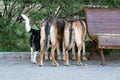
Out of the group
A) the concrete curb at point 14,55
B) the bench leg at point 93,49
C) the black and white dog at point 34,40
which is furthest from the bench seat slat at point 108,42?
the concrete curb at point 14,55

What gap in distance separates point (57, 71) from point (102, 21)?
93.1 inches

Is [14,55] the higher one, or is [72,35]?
[72,35]

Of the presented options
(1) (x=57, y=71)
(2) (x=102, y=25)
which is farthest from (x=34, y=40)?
(2) (x=102, y=25)

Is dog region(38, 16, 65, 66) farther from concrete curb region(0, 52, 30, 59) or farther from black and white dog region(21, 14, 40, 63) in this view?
concrete curb region(0, 52, 30, 59)

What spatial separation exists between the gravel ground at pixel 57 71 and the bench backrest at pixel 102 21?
0.84 m

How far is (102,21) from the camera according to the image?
1034 centimetres

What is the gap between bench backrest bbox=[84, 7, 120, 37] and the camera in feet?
33.3

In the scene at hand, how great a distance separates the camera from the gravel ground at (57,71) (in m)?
8.15

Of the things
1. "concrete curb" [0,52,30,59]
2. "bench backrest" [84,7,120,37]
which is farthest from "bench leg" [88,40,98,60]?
"concrete curb" [0,52,30,59]

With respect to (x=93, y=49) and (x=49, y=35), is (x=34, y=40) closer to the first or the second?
(x=49, y=35)

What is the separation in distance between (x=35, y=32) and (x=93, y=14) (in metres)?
1.72

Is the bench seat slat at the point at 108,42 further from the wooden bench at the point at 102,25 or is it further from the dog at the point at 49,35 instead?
the dog at the point at 49,35

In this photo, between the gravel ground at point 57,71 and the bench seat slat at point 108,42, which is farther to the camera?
the bench seat slat at point 108,42

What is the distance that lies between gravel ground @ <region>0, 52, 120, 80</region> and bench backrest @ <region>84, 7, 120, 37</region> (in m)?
0.84
